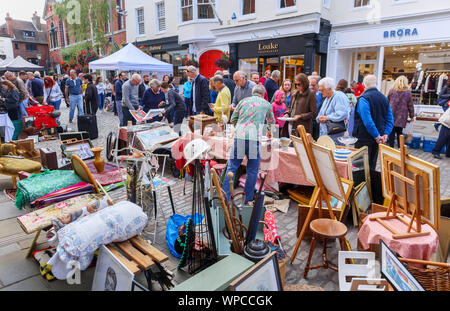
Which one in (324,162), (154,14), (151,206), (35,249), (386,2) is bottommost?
(35,249)

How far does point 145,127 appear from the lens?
5281mm

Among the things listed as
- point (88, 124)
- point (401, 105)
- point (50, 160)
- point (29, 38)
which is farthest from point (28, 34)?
point (401, 105)

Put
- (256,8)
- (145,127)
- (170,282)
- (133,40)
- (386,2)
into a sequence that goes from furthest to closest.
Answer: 1. (133,40)
2. (256,8)
3. (386,2)
4. (145,127)
5. (170,282)

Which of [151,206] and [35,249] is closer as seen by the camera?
[35,249]

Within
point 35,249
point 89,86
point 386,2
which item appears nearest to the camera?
point 35,249

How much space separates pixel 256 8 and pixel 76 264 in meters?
13.6

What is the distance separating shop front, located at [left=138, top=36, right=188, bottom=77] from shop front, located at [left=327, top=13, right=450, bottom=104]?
8496 mm

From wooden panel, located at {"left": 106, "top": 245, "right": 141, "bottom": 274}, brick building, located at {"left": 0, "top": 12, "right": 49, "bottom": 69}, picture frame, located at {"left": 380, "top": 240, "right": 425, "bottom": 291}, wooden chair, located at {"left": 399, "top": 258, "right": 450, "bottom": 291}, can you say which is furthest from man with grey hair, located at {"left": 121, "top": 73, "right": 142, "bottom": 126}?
brick building, located at {"left": 0, "top": 12, "right": 49, "bottom": 69}

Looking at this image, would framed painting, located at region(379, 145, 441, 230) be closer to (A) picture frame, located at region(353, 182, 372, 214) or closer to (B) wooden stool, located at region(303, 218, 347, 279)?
(B) wooden stool, located at region(303, 218, 347, 279)

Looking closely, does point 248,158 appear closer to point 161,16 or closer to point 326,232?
point 326,232

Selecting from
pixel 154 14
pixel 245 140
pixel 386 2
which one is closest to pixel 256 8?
pixel 386 2

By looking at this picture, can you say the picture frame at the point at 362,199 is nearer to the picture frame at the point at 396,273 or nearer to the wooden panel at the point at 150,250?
the picture frame at the point at 396,273

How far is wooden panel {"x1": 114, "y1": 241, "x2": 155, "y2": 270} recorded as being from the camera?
227 centimetres

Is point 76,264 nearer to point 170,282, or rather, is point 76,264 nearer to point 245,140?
point 170,282
